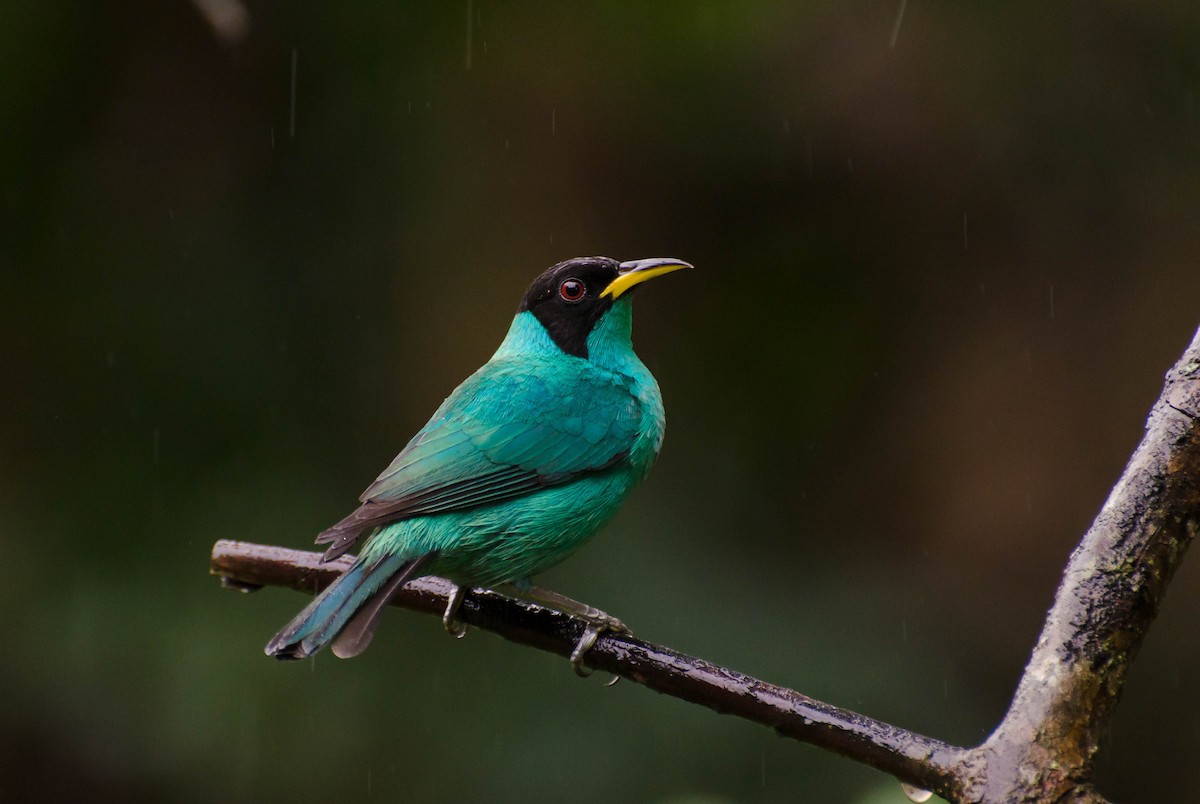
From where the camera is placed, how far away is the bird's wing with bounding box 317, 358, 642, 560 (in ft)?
10.4

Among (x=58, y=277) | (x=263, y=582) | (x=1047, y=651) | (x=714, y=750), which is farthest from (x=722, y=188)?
(x=1047, y=651)

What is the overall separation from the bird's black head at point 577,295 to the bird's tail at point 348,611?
2.97 ft

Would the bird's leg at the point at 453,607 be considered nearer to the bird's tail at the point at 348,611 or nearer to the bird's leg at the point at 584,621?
the bird's leg at the point at 584,621

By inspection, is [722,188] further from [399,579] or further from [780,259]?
[399,579]

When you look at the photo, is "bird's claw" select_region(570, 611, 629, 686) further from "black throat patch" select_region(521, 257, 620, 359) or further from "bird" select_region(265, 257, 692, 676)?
"black throat patch" select_region(521, 257, 620, 359)

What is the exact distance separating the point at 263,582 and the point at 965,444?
381cm

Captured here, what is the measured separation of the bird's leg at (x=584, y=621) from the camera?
2.83 m

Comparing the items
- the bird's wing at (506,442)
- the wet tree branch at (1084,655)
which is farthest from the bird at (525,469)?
the wet tree branch at (1084,655)

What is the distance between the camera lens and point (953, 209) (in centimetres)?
608

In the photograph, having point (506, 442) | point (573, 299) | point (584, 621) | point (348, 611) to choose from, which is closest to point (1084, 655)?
point (584, 621)

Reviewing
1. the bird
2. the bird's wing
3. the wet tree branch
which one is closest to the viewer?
the wet tree branch

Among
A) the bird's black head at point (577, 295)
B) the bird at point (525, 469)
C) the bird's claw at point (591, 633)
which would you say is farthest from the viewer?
the bird's black head at point (577, 295)

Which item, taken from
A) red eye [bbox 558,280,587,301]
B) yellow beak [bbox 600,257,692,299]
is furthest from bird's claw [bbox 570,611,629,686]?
red eye [bbox 558,280,587,301]

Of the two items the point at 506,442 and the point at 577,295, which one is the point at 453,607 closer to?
the point at 506,442
